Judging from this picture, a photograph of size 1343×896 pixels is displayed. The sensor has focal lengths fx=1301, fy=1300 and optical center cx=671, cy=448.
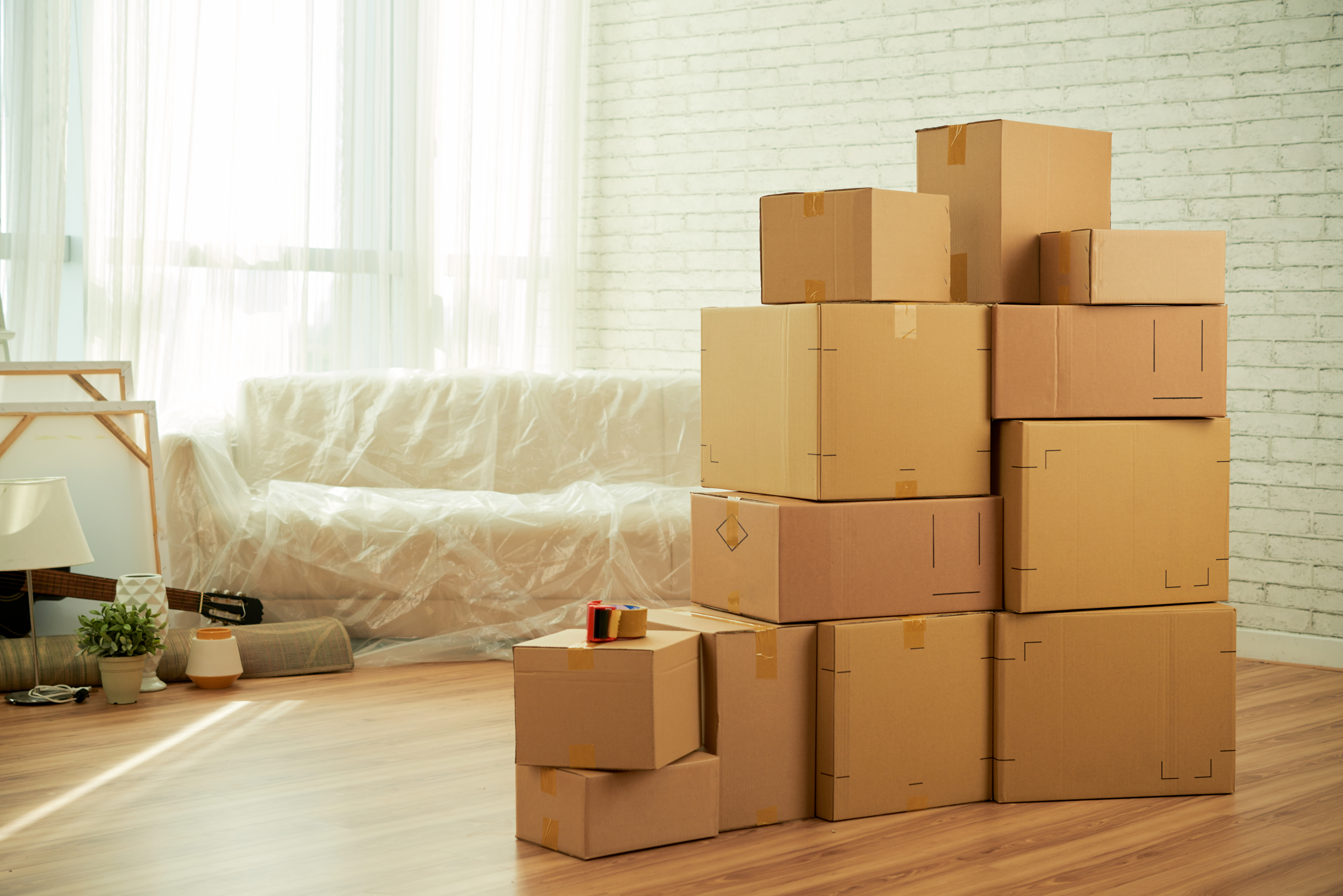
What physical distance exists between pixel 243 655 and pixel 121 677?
0.35 m

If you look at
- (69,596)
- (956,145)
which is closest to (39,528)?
(69,596)

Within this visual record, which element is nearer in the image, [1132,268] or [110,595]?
[1132,268]

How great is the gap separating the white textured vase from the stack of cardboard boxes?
4.66 feet

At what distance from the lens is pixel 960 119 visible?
425cm

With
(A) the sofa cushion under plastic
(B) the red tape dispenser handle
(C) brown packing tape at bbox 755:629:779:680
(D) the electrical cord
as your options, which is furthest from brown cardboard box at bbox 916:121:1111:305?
(D) the electrical cord

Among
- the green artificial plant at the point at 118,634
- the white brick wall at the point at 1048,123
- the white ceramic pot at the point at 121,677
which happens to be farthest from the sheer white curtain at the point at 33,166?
the white brick wall at the point at 1048,123

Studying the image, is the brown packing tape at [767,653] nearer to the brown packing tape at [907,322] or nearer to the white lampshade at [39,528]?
the brown packing tape at [907,322]

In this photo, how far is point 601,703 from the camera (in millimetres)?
2061

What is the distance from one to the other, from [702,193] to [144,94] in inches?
77.4

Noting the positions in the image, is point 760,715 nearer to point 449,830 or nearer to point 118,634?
point 449,830

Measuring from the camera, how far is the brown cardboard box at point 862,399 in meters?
2.21

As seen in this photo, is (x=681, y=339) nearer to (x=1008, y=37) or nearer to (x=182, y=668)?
(x=1008, y=37)

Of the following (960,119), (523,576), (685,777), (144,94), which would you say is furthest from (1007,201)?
(144,94)

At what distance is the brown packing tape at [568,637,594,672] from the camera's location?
2.07 metres
